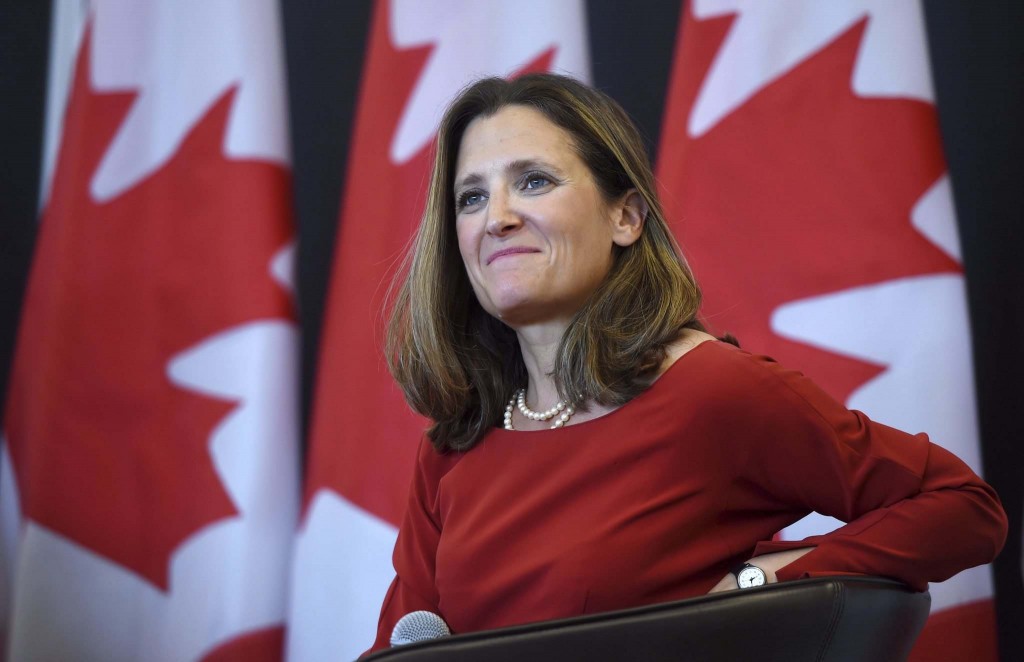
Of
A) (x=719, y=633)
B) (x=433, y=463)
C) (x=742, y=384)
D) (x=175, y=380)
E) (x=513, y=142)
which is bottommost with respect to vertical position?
(x=175, y=380)

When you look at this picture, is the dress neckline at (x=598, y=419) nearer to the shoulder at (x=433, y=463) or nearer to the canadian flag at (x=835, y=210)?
the shoulder at (x=433, y=463)

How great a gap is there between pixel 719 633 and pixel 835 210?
1016 mm

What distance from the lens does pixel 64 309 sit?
2.15 meters

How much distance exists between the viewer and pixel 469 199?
4.70ft

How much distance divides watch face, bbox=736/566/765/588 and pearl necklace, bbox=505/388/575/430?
0.31 meters

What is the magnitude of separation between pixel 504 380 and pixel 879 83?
0.85 m

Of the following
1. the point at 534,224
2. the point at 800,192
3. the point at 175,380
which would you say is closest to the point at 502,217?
the point at 534,224

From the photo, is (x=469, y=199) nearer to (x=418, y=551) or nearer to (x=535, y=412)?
(x=535, y=412)

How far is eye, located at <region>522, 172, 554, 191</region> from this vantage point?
4.40 ft

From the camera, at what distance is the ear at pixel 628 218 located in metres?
1.37

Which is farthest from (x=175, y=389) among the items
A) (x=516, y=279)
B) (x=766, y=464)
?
(x=766, y=464)

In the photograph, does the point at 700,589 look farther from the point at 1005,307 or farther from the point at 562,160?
the point at 1005,307

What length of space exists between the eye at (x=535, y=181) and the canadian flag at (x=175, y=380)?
90cm

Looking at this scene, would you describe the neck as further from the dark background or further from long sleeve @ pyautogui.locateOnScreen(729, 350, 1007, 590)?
the dark background
